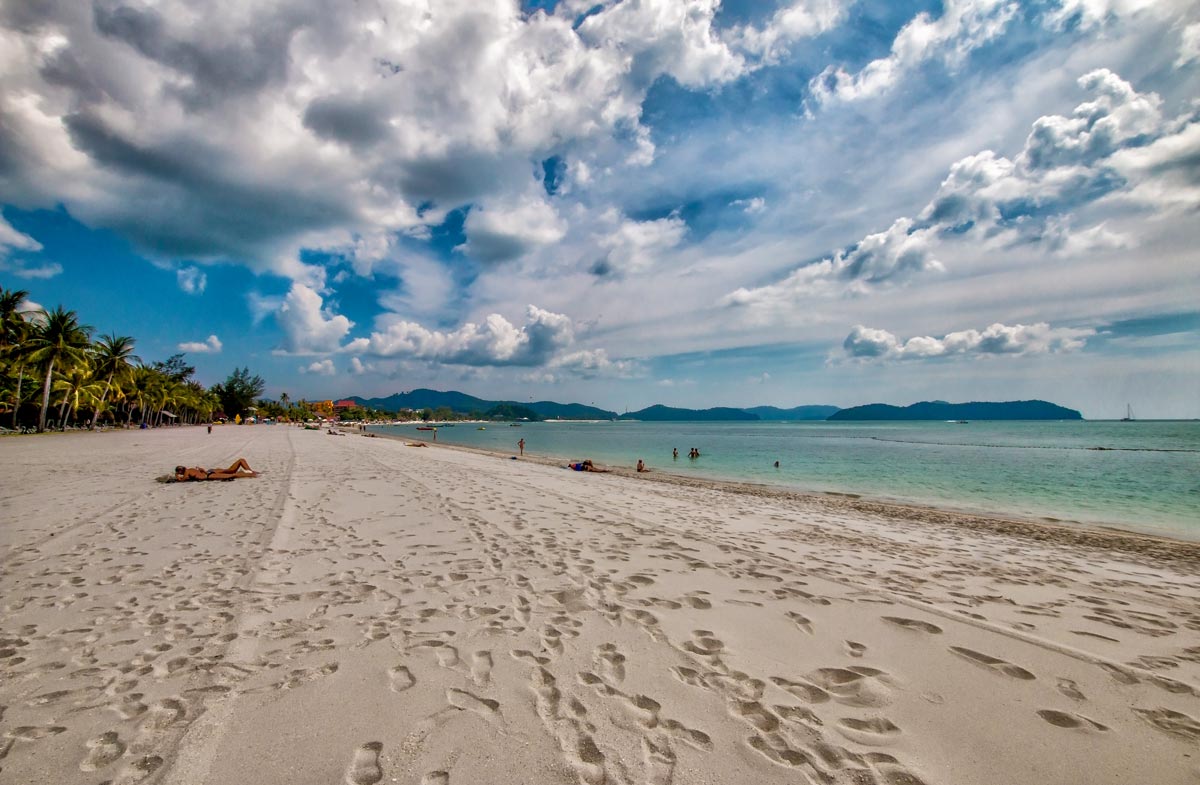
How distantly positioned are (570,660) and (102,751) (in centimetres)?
265

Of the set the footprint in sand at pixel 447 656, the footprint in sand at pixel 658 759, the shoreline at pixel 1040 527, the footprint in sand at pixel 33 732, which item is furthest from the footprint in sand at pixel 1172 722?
the shoreline at pixel 1040 527

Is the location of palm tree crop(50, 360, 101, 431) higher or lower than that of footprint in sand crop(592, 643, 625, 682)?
higher

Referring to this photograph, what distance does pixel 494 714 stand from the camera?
112 inches

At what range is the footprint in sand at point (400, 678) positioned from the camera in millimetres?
3139

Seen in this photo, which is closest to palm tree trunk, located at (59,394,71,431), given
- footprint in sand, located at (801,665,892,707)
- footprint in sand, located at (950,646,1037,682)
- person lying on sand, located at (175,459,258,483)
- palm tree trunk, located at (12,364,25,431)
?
palm tree trunk, located at (12,364,25,431)

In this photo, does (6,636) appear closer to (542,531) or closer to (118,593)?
(118,593)

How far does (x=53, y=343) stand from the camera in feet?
123

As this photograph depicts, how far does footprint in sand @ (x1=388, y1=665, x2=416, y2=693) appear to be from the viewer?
3.14 m

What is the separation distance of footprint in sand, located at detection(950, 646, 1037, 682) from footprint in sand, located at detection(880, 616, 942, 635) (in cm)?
31

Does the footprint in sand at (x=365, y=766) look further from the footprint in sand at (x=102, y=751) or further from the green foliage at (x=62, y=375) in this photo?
the green foliage at (x=62, y=375)

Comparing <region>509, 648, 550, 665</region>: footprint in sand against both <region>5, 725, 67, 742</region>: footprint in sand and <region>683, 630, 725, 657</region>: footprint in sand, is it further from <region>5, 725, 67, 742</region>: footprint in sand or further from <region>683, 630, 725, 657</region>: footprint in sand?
<region>5, 725, 67, 742</region>: footprint in sand

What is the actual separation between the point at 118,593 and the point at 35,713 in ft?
8.09

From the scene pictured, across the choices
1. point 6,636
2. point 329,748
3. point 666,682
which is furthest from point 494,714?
point 6,636

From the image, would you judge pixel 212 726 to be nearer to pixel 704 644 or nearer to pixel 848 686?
pixel 704 644
